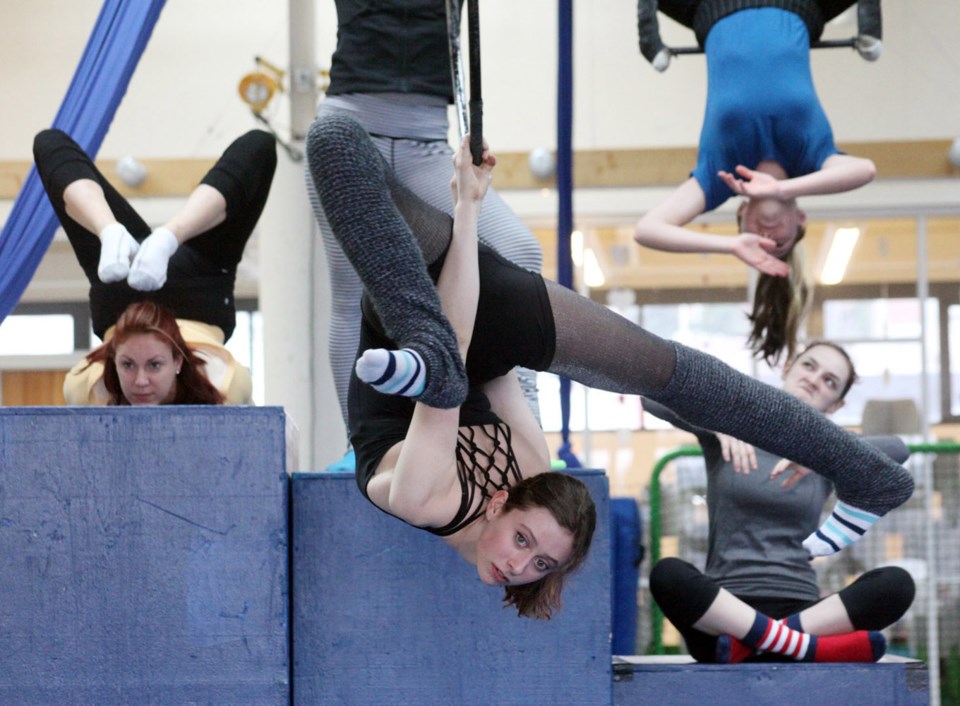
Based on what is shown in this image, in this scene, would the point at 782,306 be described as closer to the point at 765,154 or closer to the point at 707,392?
the point at 765,154

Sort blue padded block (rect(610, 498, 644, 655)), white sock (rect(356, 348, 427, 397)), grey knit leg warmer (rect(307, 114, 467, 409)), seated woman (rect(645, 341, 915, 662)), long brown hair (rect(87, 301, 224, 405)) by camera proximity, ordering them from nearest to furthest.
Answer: white sock (rect(356, 348, 427, 397)) < grey knit leg warmer (rect(307, 114, 467, 409)) < long brown hair (rect(87, 301, 224, 405)) < seated woman (rect(645, 341, 915, 662)) < blue padded block (rect(610, 498, 644, 655))

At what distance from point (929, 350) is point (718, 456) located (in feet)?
13.2

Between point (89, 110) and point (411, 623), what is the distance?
1570 millimetres

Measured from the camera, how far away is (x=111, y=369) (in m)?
3.04

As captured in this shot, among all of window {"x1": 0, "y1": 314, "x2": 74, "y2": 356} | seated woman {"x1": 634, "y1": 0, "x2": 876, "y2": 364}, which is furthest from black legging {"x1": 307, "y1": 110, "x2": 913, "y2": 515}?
window {"x1": 0, "y1": 314, "x2": 74, "y2": 356}

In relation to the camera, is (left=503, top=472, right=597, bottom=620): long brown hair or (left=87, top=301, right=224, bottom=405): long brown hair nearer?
(left=503, top=472, right=597, bottom=620): long brown hair

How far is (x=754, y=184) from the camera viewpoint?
3281 mm

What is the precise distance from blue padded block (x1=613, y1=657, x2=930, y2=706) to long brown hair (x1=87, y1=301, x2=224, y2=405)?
47.1 inches

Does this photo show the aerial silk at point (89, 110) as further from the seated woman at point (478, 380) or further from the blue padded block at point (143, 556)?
the seated woman at point (478, 380)

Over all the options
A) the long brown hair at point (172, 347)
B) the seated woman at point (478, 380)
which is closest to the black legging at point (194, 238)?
the long brown hair at point (172, 347)

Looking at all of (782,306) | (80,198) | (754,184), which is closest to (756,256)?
(754,184)

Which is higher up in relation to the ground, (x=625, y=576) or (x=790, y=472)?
(x=790, y=472)

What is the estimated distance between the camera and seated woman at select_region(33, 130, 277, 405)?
3076 millimetres

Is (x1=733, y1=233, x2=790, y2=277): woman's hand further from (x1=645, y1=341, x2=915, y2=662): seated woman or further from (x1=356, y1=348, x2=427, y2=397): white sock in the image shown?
(x1=356, y1=348, x2=427, y2=397): white sock
